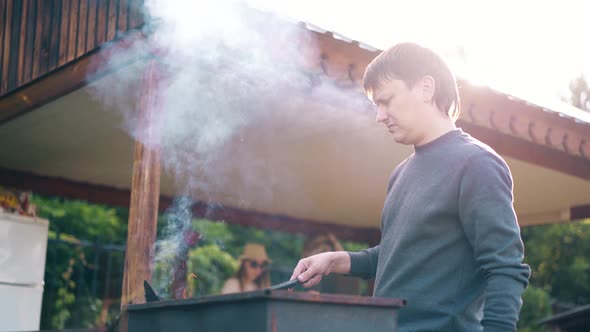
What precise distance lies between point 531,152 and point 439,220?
412 centimetres

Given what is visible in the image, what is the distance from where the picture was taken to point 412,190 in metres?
2.10

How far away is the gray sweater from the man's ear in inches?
4.9

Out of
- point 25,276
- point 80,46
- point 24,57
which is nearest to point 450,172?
point 80,46

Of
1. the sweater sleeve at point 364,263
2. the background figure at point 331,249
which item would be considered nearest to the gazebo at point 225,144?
the background figure at point 331,249

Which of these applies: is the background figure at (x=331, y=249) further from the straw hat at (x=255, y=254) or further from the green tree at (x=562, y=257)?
the green tree at (x=562, y=257)

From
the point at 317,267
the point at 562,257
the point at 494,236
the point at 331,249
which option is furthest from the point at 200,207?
the point at 562,257

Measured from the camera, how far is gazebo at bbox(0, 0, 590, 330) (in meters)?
4.21

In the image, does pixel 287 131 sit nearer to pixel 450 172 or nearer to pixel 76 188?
pixel 76 188

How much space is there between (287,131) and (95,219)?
9896 millimetres

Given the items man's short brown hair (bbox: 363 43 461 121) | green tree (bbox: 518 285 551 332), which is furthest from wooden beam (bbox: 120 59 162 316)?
green tree (bbox: 518 285 551 332)

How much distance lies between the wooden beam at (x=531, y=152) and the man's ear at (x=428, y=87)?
3149 millimetres

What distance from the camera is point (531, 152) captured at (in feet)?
19.1

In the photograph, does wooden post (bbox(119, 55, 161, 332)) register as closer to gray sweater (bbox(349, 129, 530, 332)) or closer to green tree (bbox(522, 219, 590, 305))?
gray sweater (bbox(349, 129, 530, 332))

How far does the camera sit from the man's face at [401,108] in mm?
2119
